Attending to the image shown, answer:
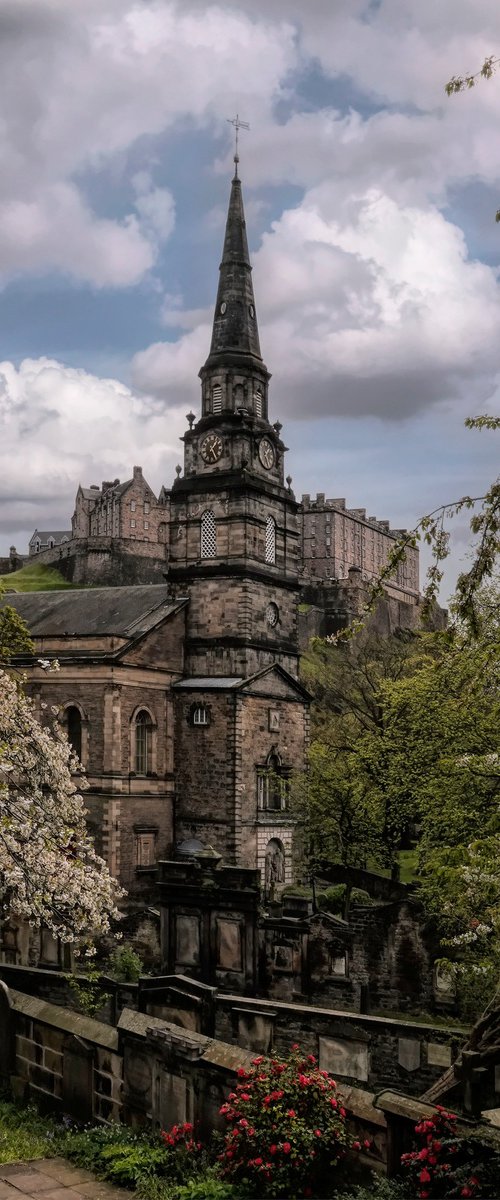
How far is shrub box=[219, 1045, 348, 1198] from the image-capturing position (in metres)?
9.98

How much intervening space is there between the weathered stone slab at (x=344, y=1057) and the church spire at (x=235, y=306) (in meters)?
34.6

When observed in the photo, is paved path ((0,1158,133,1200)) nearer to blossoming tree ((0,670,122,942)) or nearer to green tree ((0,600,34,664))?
blossoming tree ((0,670,122,942))

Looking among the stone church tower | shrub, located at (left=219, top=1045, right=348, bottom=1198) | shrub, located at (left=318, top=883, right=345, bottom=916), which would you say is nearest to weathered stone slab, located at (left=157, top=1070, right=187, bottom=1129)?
shrub, located at (left=219, top=1045, right=348, bottom=1198)

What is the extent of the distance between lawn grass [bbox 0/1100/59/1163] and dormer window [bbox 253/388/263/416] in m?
34.5

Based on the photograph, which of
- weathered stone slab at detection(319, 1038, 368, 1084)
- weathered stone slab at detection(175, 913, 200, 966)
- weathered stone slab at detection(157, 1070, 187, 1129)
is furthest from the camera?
weathered stone slab at detection(175, 913, 200, 966)

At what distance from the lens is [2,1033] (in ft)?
47.0

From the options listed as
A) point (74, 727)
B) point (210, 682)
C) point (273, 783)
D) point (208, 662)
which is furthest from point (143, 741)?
point (273, 783)

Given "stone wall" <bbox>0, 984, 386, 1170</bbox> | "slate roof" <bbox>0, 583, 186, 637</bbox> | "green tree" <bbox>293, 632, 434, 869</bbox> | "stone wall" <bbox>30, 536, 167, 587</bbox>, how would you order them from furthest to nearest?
1. "stone wall" <bbox>30, 536, 167, 587</bbox>
2. "slate roof" <bbox>0, 583, 186, 637</bbox>
3. "green tree" <bbox>293, 632, 434, 869</bbox>
4. "stone wall" <bbox>0, 984, 386, 1170</bbox>

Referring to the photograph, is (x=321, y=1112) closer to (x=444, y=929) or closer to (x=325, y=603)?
(x=444, y=929)

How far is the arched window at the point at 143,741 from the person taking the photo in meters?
39.5

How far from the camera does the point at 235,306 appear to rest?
45594 millimetres

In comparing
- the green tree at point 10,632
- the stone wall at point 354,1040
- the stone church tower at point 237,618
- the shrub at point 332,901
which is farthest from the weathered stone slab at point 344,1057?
the stone church tower at point 237,618

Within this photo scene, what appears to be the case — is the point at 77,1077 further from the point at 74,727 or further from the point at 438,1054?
the point at 74,727

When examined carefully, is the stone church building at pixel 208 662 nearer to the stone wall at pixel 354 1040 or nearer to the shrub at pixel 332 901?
the shrub at pixel 332 901
